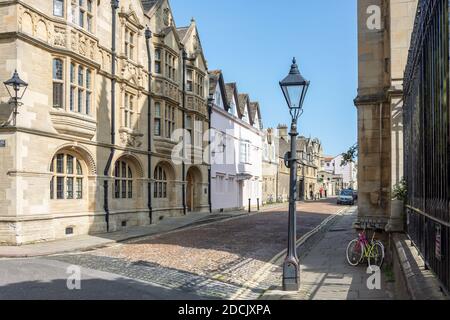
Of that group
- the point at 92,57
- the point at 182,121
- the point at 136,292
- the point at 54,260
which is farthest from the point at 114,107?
the point at 136,292

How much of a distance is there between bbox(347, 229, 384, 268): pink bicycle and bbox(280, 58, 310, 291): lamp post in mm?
2591

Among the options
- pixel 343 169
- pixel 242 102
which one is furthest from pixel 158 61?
pixel 343 169

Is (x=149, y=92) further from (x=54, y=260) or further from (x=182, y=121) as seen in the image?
(x=54, y=260)

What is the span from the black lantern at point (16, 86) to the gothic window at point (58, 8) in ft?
11.6

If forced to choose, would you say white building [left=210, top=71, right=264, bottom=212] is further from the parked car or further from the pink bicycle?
the pink bicycle

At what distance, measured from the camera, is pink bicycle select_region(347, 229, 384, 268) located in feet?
35.7

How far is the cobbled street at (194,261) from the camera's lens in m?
9.35

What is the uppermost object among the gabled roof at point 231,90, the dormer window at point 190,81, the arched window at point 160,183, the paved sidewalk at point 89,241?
→ the gabled roof at point 231,90

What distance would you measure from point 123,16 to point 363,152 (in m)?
13.6

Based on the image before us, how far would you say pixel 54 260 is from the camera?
480 inches

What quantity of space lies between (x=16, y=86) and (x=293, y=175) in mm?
10240

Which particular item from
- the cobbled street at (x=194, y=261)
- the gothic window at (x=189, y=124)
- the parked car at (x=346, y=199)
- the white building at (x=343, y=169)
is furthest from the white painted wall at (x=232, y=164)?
the white building at (x=343, y=169)

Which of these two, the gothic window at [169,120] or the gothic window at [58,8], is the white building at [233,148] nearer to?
the gothic window at [169,120]

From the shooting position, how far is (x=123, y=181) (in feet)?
73.8
